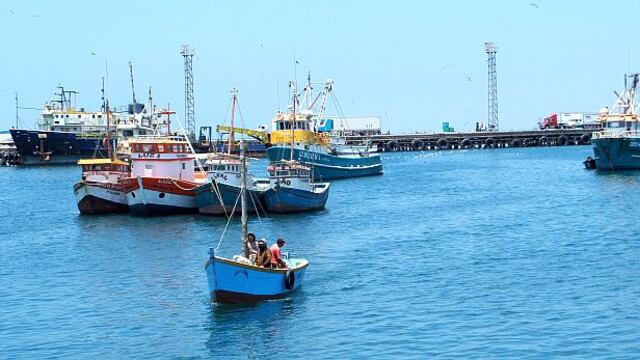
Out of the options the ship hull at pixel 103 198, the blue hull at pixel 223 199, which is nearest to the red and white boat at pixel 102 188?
the ship hull at pixel 103 198

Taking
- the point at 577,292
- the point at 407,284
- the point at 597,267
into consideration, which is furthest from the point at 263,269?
the point at 597,267

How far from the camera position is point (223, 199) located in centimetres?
6925

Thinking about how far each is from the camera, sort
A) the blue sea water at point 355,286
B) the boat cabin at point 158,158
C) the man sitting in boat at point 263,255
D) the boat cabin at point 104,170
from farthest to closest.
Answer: the boat cabin at point 104,170 < the boat cabin at point 158,158 < the man sitting in boat at point 263,255 < the blue sea water at point 355,286

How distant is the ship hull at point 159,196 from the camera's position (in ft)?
232

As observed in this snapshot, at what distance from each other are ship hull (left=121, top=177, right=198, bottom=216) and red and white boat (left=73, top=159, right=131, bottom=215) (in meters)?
3.26

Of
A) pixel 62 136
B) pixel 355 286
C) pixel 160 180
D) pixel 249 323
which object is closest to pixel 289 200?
pixel 160 180

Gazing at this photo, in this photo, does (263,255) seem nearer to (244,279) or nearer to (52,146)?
(244,279)

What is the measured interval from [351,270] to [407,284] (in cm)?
447

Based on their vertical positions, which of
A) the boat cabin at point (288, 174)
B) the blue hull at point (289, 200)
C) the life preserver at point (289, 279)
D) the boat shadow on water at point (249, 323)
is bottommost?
the boat shadow on water at point (249, 323)

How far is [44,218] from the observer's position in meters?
77.4

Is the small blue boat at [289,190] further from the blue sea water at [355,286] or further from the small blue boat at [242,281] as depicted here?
the small blue boat at [242,281]

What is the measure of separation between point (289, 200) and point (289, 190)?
731mm

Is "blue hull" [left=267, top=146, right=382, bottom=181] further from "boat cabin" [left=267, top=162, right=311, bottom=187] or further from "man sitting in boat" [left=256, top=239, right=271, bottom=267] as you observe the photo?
"man sitting in boat" [left=256, top=239, right=271, bottom=267]

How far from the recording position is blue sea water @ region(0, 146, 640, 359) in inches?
1294
